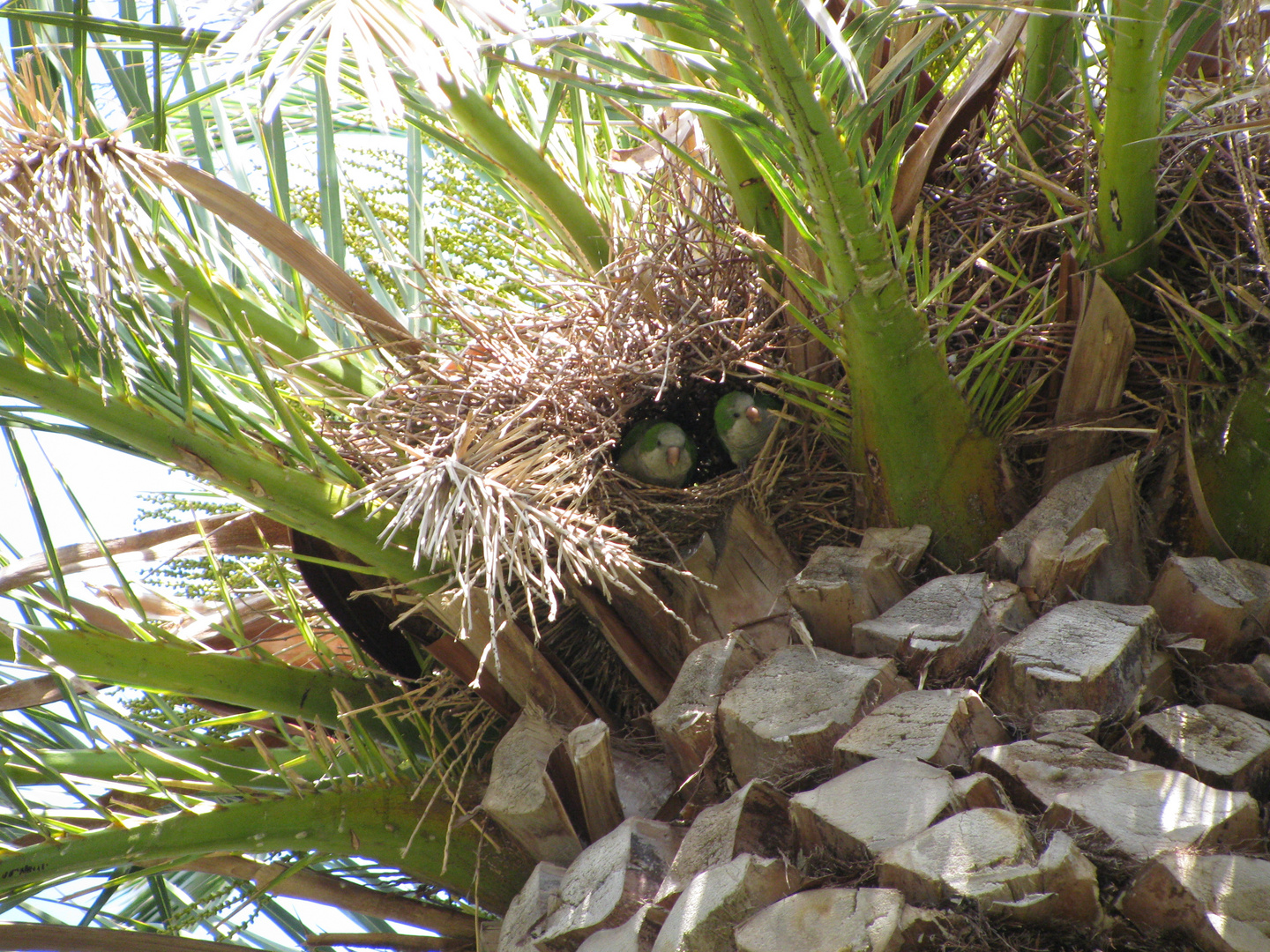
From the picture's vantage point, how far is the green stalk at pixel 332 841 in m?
1.09

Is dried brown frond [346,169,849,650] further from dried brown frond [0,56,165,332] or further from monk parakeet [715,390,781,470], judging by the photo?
dried brown frond [0,56,165,332]

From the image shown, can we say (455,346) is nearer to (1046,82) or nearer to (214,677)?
(214,677)

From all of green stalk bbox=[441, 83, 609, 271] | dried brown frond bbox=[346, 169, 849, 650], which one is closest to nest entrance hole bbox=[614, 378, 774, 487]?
dried brown frond bbox=[346, 169, 849, 650]

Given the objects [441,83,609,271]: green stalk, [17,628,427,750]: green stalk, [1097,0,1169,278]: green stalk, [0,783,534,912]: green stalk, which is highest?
[441,83,609,271]: green stalk

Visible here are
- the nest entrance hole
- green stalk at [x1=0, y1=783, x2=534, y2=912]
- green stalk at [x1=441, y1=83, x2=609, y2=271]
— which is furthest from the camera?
the nest entrance hole

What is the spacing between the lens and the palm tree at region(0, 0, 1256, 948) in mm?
927

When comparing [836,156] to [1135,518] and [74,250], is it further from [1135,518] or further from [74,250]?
[74,250]

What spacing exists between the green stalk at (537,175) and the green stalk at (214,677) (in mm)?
704

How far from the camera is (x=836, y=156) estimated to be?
0.89 m

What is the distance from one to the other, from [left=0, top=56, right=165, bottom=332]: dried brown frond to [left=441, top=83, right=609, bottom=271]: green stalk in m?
0.45

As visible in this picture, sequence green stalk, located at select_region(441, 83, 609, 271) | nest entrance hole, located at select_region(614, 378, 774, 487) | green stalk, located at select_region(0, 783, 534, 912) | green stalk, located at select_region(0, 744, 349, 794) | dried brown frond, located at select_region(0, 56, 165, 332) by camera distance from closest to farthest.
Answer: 1. dried brown frond, located at select_region(0, 56, 165, 332)
2. green stalk, located at select_region(0, 783, 534, 912)
3. green stalk, located at select_region(0, 744, 349, 794)
4. green stalk, located at select_region(441, 83, 609, 271)
5. nest entrance hole, located at select_region(614, 378, 774, 487)

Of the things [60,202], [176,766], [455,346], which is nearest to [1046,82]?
[455,346]

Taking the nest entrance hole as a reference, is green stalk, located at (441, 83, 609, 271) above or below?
above

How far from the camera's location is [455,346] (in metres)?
1.42
